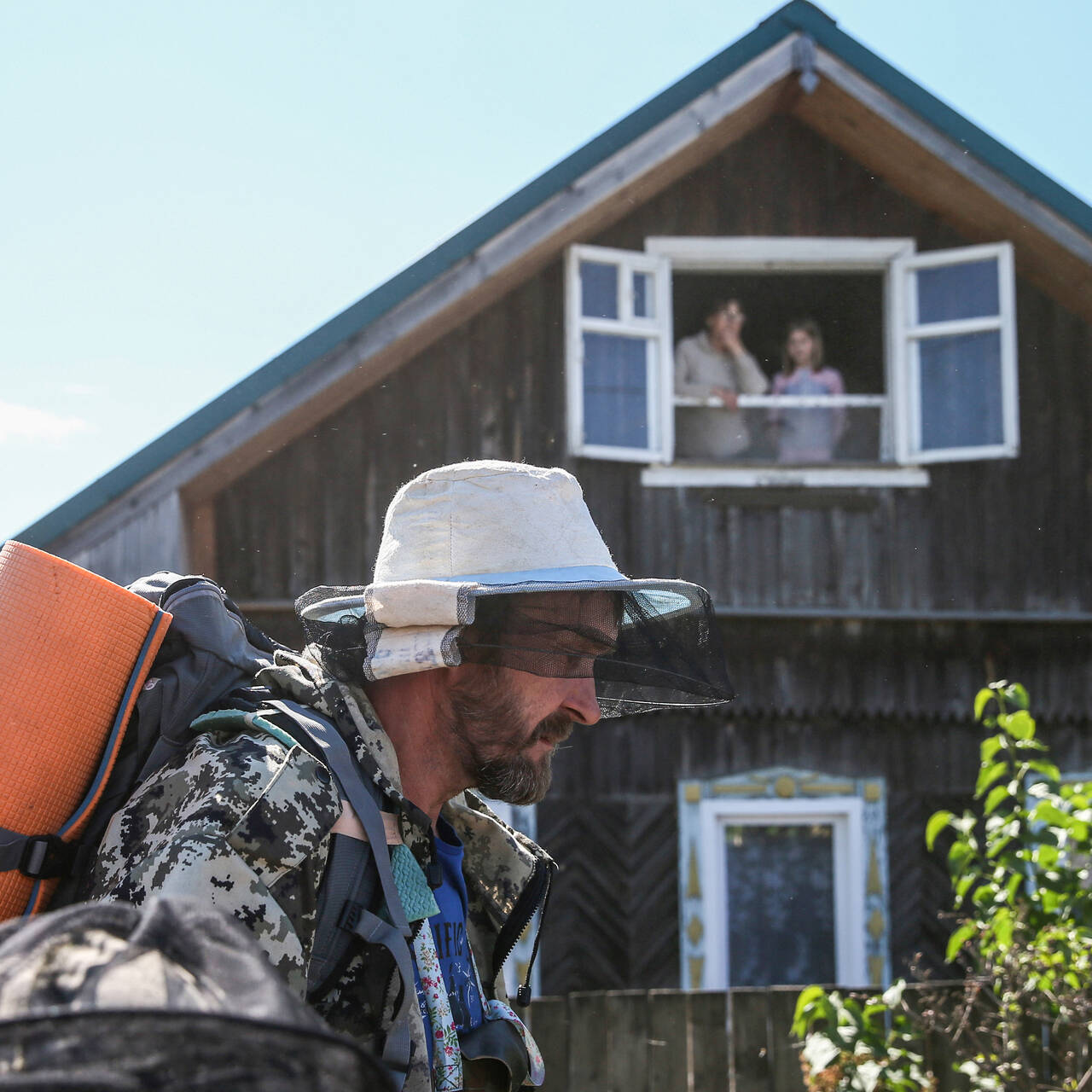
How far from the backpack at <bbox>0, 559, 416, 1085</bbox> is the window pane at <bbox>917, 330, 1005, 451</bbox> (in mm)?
6531

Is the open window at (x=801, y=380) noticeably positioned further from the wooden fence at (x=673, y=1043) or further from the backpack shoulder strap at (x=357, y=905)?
the backpack shoulder strap at (x=357, y=905)

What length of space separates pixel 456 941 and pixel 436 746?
34 cm

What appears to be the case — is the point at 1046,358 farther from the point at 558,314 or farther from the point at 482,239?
the point at 482,239

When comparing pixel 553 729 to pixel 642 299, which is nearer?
pixel 553 729

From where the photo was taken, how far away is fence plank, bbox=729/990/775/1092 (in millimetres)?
5996

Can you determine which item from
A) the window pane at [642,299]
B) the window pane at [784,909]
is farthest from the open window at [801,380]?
the window pane at [784,909]

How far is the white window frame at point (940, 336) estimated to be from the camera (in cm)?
785

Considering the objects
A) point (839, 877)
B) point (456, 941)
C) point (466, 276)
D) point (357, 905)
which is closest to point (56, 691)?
point (357, 905)

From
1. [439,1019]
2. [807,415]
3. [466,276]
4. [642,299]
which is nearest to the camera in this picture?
[439,1019]

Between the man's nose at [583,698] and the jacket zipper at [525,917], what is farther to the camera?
the jacket zipper at [525,917]

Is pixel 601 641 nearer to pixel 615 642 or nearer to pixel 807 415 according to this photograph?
pixel 615 642

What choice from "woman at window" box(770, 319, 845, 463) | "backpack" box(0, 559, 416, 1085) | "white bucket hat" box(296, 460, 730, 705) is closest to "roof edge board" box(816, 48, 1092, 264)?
"woman at window" box(770, 319, 845, 463)

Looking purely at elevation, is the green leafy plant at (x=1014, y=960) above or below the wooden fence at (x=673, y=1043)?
above

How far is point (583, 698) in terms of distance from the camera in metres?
2.30
